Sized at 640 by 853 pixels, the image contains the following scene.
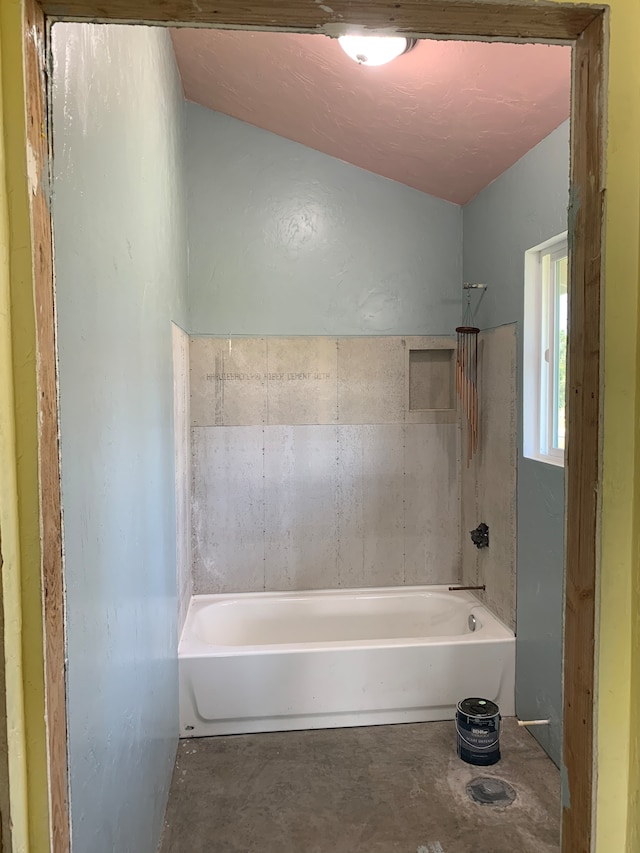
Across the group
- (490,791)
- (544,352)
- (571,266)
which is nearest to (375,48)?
(544,352)

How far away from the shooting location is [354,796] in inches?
86.9

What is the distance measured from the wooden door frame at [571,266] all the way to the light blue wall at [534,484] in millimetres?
1441

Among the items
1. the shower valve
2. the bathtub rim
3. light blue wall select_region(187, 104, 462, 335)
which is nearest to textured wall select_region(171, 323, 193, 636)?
the bathtub rim

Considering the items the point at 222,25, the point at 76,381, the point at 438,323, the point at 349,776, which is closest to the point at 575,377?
the point at 222,25

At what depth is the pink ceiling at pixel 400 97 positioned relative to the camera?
2.03 m

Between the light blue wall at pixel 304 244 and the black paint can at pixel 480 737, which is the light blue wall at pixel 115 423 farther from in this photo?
the black paint can at pixel 480 737

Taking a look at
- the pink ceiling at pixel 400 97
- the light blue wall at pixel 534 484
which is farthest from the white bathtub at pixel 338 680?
the pink ceiling at pixel 400 97

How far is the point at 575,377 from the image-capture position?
873 mm

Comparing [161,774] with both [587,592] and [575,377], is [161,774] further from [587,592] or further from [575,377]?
[575,377]

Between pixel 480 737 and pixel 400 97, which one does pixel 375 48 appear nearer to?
pixel 400 97

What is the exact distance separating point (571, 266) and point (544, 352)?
1.89m

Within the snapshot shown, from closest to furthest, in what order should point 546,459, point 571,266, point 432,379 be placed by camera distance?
point 571,266 → point 546,459 → point 432,379

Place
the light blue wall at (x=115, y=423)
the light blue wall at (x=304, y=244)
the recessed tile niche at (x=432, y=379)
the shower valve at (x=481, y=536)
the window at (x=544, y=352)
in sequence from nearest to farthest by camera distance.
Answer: the light blue wall at (x=115, y=423), the window at (x=544, y=352), the shower valve at (x=481, y=536), the light blue wall at (x=304, y=244), the recessed tile niche at (x=432, y=379)

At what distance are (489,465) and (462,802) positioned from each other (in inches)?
61.6
